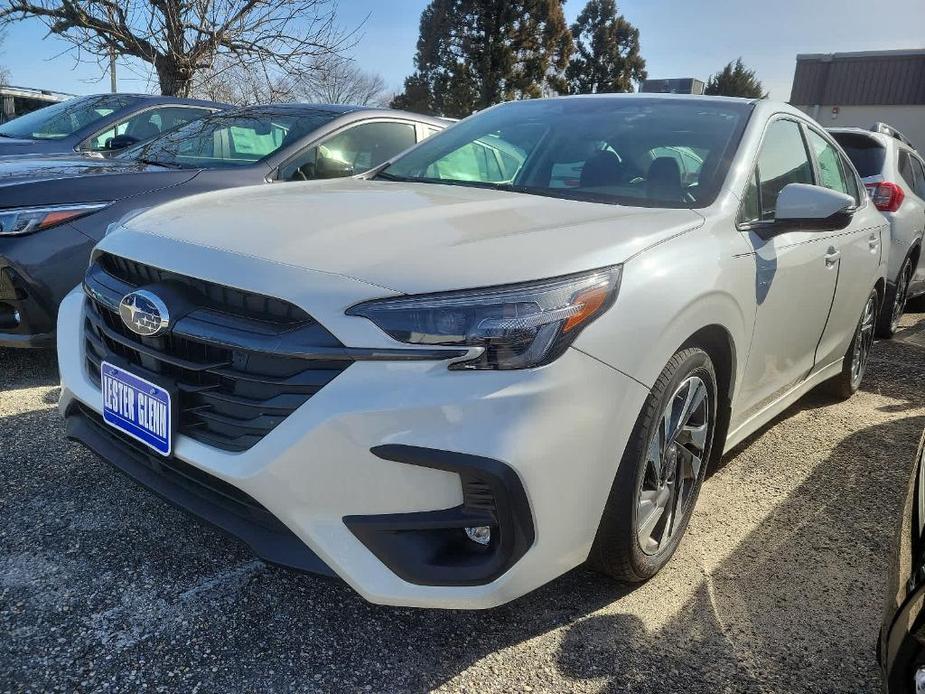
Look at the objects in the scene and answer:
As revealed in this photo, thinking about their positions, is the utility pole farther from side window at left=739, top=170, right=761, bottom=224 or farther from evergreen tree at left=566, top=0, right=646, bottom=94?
evergreen tree at left=566, top=0, right=646, bottom=94

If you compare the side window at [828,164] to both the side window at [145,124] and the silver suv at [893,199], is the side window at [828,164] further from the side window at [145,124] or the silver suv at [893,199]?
the side window at [145,124]

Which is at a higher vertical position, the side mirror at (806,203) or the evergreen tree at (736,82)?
the evergreen tree at (736,82)

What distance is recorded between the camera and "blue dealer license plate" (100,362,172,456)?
1858 mm

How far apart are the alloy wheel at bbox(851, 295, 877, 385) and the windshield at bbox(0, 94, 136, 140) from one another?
225 inches

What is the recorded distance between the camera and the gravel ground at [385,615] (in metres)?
1.85

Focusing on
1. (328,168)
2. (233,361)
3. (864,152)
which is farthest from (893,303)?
(233,361)

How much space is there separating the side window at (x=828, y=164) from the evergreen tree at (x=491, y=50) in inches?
1288

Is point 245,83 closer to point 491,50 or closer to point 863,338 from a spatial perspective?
point 863,338

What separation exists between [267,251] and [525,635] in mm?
1250

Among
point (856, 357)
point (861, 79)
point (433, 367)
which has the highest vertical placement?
point (861, 79)

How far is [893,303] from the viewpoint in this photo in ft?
19.4

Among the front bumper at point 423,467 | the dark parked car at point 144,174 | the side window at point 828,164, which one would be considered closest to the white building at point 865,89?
the side window at point 828,164

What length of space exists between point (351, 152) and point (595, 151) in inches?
84.9

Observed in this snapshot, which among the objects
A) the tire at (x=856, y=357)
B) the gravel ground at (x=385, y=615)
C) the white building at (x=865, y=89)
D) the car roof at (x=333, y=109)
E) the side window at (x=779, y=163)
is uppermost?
the white building at (x=865, y=89)
